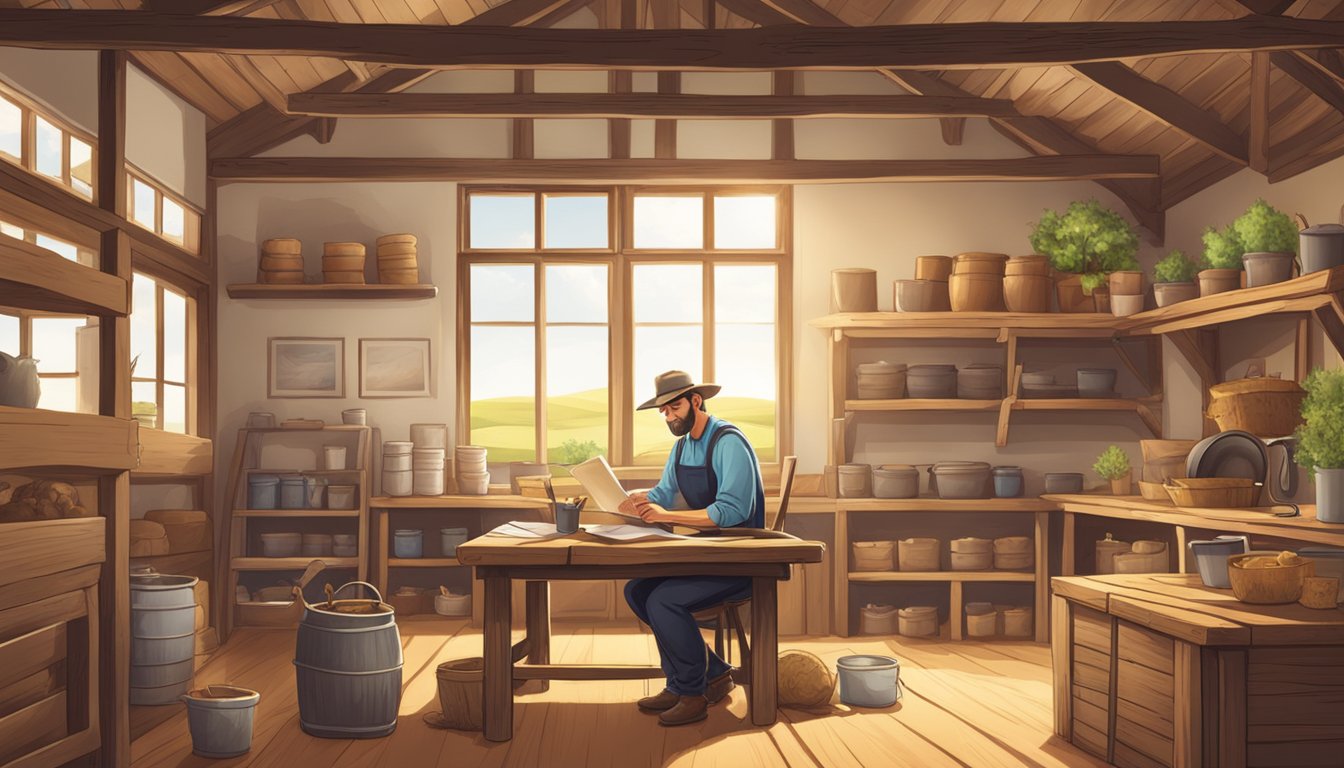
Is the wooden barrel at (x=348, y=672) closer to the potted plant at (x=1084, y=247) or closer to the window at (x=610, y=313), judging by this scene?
the window at (x=610, y=313)

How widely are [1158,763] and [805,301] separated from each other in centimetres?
486

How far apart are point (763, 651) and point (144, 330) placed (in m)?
4.42

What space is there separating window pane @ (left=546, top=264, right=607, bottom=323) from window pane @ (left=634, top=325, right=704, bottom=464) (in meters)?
0.35

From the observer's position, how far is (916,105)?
7648mm

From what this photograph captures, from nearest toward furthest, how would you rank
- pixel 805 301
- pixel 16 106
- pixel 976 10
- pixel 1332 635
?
pixel 1332 635, pixel 16 106, pixel 976 10, pixel 805 301

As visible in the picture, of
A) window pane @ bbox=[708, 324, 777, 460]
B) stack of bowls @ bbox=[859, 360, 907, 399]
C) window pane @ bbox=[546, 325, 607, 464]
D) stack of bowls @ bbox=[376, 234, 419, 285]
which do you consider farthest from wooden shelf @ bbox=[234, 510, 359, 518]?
stack of bowls @ bbox=[859, 360, 907, 399]

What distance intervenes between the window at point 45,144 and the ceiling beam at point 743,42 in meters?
0.77

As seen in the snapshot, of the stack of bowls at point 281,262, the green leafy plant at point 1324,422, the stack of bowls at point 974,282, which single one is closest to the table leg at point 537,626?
the green leafy plant at point 1324,422

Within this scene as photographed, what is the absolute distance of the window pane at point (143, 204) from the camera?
6.85 m

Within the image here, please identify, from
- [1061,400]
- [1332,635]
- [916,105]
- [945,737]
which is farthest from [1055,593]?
[916,105]

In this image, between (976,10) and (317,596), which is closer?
(976,10)

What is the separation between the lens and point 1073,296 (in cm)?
816

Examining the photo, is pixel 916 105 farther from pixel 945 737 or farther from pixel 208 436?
pixel 208 436

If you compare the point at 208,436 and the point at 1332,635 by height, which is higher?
the point at 208,436
